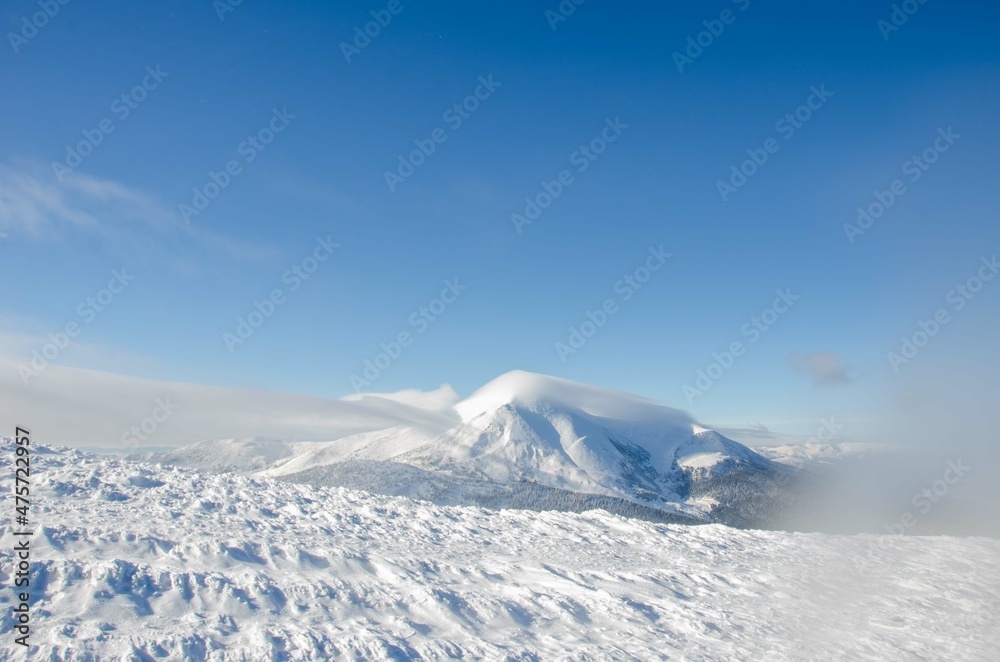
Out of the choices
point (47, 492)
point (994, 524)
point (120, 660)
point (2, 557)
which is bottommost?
point (994, 524)

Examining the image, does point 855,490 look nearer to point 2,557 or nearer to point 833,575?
point 833,575

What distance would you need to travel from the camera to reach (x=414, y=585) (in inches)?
746

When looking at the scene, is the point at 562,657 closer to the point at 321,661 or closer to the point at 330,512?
the point at 321,661

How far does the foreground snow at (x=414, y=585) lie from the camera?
1447 centimetres

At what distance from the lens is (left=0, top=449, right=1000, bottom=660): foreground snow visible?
14469 millimetres

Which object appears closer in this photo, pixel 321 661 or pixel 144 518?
pixel 321 661

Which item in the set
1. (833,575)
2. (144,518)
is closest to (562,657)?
(144,518)

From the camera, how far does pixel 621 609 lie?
770 inches

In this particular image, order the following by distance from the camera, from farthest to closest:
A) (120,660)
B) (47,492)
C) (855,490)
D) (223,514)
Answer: (855,490), (223,514), (47,492), (120,660)

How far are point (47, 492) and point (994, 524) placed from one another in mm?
136565

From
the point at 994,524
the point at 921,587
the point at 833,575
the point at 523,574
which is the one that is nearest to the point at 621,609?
the point at 523,574

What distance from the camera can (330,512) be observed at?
2656cm

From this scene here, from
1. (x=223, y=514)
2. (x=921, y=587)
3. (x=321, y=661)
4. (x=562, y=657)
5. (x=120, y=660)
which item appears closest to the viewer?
(x=120, y=660)

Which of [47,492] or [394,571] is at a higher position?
[47,492]
